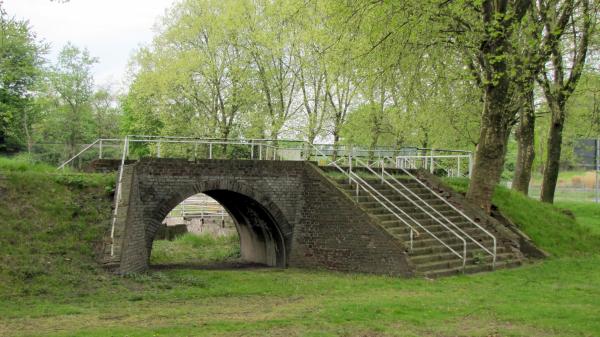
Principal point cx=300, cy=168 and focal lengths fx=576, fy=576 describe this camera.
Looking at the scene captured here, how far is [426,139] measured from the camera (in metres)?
30.0

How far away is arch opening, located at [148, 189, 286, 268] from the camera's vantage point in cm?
1706

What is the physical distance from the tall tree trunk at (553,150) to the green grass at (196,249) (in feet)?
39.8

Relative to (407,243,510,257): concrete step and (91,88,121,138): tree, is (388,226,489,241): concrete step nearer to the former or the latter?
(407,243,510,257): concrete step

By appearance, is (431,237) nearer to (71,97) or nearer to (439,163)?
(439,163)

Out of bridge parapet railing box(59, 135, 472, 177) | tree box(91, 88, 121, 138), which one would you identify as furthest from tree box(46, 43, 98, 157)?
bridge parapet railing box(59, 135, 472, 177)

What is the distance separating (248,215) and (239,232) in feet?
6.06

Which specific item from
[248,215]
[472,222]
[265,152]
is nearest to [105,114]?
[265,152]

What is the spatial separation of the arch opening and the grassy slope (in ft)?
8.00

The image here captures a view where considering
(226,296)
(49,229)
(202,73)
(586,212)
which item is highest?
(202,73)

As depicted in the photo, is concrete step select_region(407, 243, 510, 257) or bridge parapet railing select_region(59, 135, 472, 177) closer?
concrete step select_region(407, 243, 510, 257)

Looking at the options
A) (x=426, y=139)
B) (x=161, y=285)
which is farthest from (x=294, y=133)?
(x=161, y=285)

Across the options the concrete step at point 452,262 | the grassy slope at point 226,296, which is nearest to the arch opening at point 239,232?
the grassy slope at point 226,296

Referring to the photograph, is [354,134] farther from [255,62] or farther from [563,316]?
[563,316]

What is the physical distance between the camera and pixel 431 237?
16.0 m
